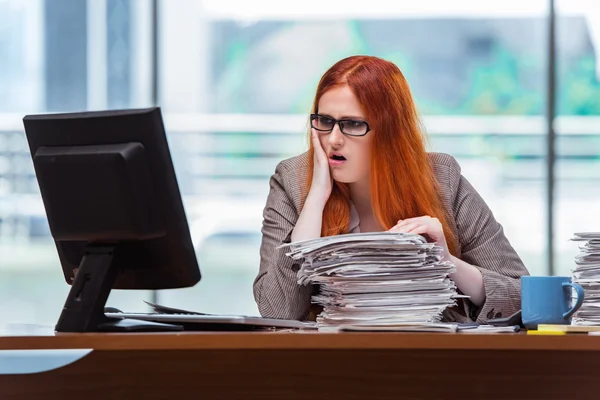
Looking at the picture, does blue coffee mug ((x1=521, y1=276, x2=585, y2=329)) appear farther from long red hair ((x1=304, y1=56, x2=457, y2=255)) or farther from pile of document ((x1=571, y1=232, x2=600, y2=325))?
long red hair ((x1=304, y1=56, x2=457, y2=255))

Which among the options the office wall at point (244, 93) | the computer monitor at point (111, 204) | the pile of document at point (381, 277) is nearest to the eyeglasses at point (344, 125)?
the pile of document at point (381, 277)

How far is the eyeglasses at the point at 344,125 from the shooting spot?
2141 mm

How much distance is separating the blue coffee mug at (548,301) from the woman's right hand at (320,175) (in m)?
0.68

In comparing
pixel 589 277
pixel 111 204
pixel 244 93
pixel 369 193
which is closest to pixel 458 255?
pixel 369 193

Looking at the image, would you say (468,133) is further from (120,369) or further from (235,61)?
(120,369)

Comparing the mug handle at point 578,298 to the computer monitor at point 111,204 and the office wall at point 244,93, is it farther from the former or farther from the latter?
the office wall at point 244,93

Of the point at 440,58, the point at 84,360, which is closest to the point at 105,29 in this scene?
the point at 440,58

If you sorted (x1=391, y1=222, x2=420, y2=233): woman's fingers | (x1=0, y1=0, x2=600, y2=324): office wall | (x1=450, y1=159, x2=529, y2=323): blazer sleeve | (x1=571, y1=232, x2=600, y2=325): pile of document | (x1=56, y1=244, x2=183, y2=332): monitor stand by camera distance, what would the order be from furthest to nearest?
(x1=0, y1=0, x2=600, y2=324): office wall → (x1=450, y1=159, x2=529, y2=323): blazer sleeve → (x1=391, y1=222, x2=420, y2=233): woman's fingers → (x1=571, y1=232, x2=600, y2=325): pile of document → (x1=56, y1=244, x2=183, y2=332): monitor stand

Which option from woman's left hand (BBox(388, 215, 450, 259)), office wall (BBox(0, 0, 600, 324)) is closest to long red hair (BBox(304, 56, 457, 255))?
woman's left hand (BBox(388, 215, 450, 259))

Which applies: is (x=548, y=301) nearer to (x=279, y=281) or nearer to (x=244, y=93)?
(x=279, y=281)

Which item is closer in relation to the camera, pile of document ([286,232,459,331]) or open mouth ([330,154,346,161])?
pile of document ([286,232,459,331])

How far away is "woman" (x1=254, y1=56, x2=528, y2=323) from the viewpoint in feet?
6.89

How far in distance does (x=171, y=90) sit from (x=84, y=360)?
2.99 metres

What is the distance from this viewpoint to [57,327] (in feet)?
5.17
